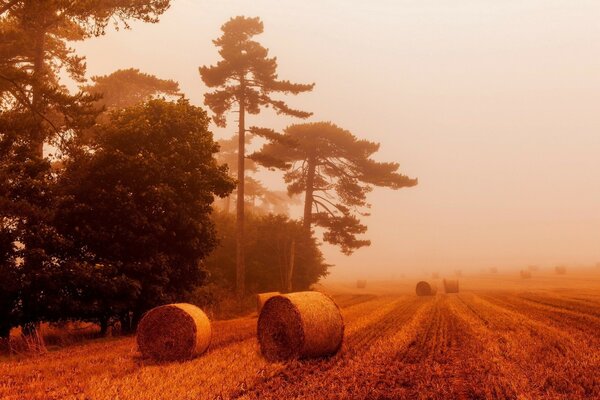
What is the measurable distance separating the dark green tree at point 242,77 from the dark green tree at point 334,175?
887 cm

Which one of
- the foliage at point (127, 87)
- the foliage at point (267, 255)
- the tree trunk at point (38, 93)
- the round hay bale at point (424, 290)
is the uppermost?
the foliage at point (127, 87)

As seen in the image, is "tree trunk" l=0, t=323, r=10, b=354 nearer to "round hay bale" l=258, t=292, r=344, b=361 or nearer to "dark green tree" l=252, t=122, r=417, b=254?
"round hay bale" l=258, t=292, r=344, b=361

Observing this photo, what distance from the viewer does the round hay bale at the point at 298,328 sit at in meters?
10.8

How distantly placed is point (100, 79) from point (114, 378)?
30.4 m

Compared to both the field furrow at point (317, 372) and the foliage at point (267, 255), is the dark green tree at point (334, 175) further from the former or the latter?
the field furrow at point (317, 372)

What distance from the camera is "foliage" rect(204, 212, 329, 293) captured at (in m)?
29.4

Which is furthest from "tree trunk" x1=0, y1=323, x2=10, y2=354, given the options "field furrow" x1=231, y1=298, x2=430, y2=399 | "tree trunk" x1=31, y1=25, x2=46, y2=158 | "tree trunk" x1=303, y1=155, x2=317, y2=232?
"tree trunk" x1=303, y1=155, x2=317, y2=232

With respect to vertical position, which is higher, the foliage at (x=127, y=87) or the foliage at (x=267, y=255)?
the foliage at (x=127, y=87)

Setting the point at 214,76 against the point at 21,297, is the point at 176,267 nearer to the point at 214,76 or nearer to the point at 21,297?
the point at 21,297

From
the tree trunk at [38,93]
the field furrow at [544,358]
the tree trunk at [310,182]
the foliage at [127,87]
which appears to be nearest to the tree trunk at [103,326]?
the tree trunk at [38,93]

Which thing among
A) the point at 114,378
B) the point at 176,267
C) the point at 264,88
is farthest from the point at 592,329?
the point at 264,88

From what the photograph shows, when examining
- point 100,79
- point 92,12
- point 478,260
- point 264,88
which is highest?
point 100,79

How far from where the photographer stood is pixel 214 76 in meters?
29.6

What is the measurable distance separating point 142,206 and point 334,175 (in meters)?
27.0
